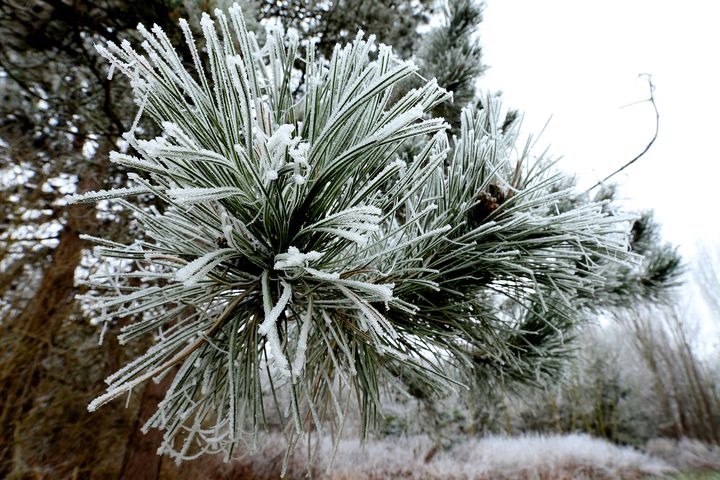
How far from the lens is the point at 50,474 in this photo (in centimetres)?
174

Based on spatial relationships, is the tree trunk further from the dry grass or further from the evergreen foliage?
the evergreen foliage

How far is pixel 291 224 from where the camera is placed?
417mm

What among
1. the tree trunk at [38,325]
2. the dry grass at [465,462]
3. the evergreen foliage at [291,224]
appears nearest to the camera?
the evergreen foliage at [291,224]

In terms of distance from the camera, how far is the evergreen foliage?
349 mm

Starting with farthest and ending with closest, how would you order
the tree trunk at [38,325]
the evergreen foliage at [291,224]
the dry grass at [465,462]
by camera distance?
1. the dry grass at [465,462]
2. the tree trunk at [38,325]
3. the evergreen foliage at [291,224]

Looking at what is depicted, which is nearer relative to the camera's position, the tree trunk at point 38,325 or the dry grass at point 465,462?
the tree trunk at point 38,325

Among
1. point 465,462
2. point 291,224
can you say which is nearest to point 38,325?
point 291,224

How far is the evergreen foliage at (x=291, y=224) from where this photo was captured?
35 centimetres

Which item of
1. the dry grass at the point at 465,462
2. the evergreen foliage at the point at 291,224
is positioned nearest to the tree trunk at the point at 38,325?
the dry grass at the point at 465,462

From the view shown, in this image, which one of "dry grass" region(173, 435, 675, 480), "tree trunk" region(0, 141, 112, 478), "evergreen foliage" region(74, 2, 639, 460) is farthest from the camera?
"dry grass" region(173, 435, 675, 480)

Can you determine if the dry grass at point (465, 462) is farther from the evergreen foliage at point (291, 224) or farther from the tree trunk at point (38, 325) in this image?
the evergreen foliage at point (291, 224)

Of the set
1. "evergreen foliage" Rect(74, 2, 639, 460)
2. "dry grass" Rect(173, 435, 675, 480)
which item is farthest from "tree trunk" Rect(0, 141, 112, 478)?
"evergreen foliage" Rect(74, 2, 639, 460)

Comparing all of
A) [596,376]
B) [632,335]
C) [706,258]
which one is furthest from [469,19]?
[706,258]

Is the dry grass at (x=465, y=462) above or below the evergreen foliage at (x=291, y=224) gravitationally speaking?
below
